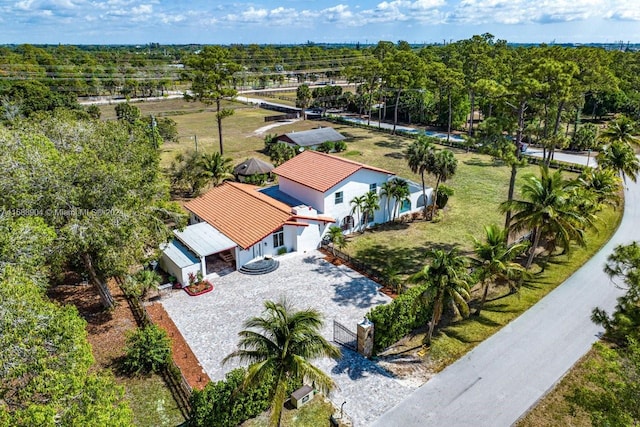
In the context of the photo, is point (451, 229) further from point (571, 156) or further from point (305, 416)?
A: point (571, 156)

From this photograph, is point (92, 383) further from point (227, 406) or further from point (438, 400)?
point (438, 400)

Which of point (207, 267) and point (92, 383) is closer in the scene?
point (92, 383)

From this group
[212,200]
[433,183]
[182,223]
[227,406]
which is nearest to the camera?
[227,406]

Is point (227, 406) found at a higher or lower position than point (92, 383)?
lower

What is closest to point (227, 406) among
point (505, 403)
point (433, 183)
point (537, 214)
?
point (505, 403)

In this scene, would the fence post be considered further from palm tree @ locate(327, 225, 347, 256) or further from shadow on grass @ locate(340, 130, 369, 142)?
shadow on grass @ locate(340, 130, 369, 142)

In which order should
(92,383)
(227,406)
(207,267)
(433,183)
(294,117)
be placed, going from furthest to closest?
(294,117) < (433,183) < (207,267) < (227,406) < (92,383)

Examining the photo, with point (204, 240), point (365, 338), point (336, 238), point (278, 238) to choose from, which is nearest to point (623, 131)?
point (336, 238)
